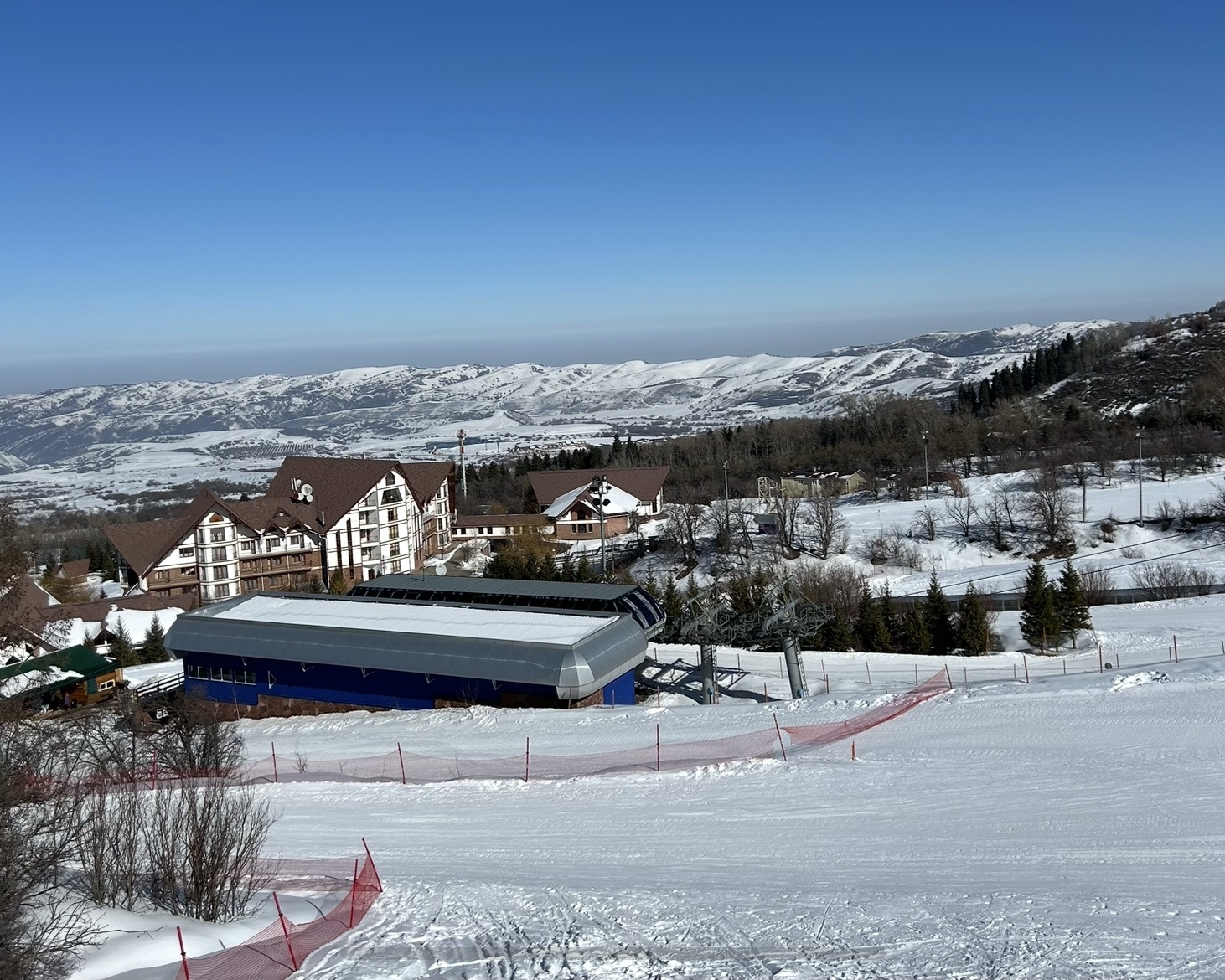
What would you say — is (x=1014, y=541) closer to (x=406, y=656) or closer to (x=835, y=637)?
(x=835, y=637)

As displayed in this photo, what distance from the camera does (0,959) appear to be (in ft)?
24.3

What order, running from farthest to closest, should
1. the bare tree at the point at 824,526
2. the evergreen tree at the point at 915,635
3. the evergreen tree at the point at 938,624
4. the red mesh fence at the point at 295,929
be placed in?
the bare tree at the point at 824,526 → the evergreen tree at the point at 938,624 → the evergreen tree at the point at 915,635 → the red mesh fence at the point at 295,929

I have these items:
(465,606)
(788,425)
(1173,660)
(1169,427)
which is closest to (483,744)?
(465,606)

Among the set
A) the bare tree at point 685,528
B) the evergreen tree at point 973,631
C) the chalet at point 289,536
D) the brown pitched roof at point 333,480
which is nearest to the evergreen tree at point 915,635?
the evergreen tree at point 973,631

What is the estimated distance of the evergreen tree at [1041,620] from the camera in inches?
1139

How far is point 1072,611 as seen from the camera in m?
29.2

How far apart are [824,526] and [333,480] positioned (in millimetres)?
25878

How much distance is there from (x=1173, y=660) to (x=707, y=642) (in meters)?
11.4

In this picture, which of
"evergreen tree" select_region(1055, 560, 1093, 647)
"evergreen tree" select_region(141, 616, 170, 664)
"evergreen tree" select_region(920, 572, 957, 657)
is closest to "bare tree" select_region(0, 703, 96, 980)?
"evergreen tree" select_region(920, 572, 957, 657)

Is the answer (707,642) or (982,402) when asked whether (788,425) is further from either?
(707,642)

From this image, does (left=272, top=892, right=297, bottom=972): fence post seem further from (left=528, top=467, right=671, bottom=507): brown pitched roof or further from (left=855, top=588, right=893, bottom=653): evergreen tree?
(left=528, top=467, right=671, bottom=507): brown pitched roof

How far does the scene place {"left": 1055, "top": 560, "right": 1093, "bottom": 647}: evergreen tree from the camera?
2902cm

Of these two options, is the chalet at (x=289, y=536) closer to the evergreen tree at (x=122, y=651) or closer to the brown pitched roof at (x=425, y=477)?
the brown pitched roof at (x=425, y=477)

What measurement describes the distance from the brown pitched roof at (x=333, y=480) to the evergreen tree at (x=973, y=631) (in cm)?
3023
